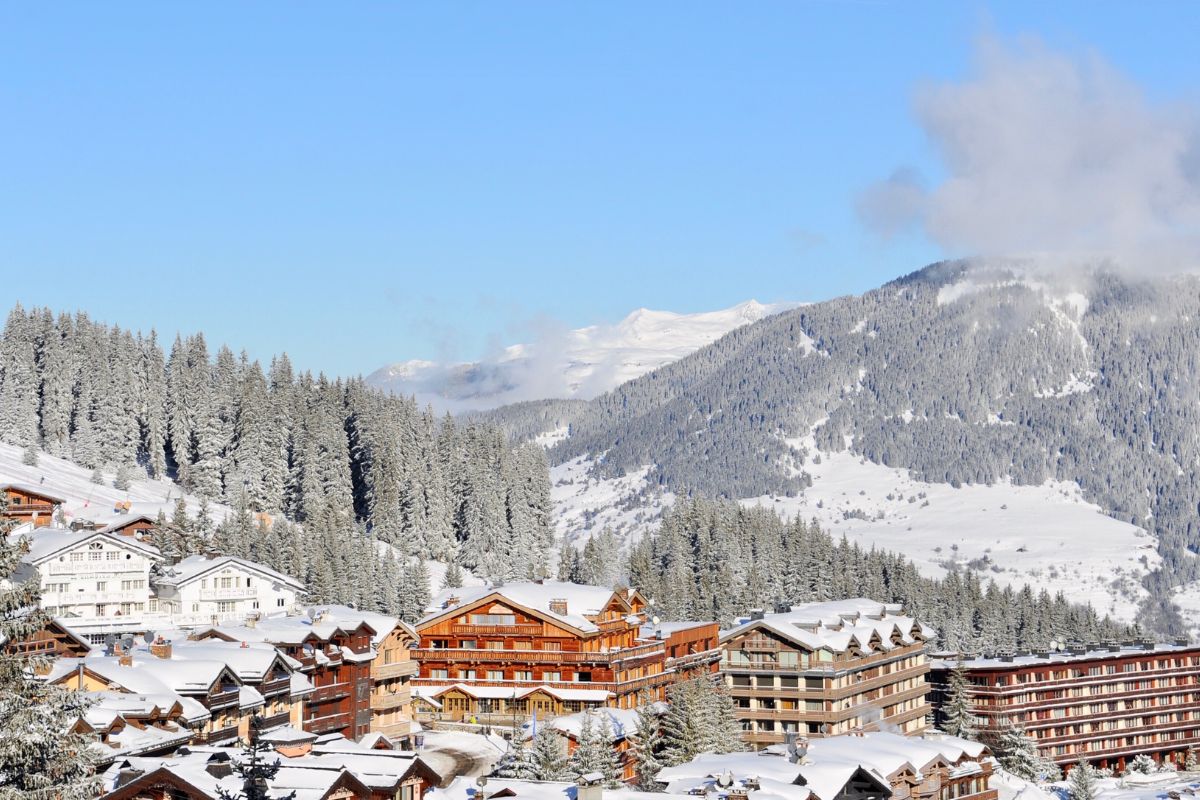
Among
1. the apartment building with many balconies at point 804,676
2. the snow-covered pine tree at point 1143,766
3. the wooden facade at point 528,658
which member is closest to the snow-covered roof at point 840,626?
the apartment building with many balconies at point 804,676

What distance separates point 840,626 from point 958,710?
21.0 meters

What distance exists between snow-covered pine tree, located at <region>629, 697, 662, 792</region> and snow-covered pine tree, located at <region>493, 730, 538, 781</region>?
582cm

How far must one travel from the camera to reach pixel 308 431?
199m

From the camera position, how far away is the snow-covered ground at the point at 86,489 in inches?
6388

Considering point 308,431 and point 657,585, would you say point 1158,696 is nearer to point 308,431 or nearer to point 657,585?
point 657,585

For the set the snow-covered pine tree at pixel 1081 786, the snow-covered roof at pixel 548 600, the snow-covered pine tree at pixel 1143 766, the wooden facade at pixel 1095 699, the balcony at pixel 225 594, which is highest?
the balcony at pixel 225 594

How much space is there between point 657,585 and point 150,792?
121723mm

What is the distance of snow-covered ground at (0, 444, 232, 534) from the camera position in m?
162

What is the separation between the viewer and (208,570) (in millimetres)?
135250

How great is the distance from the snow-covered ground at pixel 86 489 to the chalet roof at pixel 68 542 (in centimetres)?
1655

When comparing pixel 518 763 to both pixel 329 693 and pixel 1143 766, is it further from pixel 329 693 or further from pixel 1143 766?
pixel 1143 766

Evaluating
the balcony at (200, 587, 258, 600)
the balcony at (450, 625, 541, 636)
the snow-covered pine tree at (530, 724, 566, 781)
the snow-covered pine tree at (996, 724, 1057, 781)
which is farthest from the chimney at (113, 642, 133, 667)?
the snow-covered pine tree at (996, 724, 1057, 781)

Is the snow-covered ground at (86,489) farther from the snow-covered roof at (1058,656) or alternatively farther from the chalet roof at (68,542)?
the snow-covered roof at (1058,656)

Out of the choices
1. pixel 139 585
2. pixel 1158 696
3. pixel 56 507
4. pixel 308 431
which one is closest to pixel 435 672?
pixel 139 585
